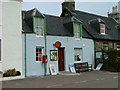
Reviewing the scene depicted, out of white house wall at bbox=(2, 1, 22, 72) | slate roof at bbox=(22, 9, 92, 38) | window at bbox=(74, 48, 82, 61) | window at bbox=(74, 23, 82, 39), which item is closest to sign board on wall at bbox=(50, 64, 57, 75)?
slate roof at bbox=(22, 9, 92, 38)

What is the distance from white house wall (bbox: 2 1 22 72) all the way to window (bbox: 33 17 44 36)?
1.77 m

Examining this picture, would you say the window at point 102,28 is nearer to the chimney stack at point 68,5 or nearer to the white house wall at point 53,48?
the white house wall at point 53,48

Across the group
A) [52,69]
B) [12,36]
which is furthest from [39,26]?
[52,69]

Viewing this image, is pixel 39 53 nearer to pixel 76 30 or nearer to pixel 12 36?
pixel 12 36

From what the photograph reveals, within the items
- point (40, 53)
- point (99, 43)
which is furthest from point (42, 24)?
point (99, 43)

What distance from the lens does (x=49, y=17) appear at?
67.1 feet

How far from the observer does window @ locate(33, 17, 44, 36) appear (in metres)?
17.1

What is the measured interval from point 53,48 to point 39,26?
89.8 inches

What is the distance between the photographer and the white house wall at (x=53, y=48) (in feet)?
53.3

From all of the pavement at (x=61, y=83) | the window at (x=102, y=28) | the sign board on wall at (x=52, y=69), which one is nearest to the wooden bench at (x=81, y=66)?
the sign board on wall at (x=52, y=69)

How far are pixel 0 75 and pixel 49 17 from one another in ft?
28.2

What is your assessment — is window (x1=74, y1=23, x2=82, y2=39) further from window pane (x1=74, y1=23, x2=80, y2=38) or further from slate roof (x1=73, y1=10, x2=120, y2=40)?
slate roof (x1=73, y1=10, x2=120, y2=40)

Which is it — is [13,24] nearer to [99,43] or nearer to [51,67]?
[51,67]

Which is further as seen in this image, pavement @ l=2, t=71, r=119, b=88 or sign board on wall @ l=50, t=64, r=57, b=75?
sign board on wall @ l=50, t=64, r=57, b=75
